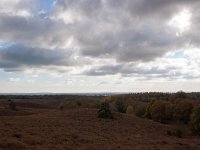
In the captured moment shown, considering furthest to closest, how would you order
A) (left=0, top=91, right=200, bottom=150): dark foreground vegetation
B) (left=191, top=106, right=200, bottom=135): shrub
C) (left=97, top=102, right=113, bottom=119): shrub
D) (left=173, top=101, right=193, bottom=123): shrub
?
(left=173, top=101, right=193, bottom=123): shrub
(left=191, top=106, right=200, bottom=135): shrub
(left=97, top=102, right=113, bottom=119): shrub
(left=0, top=91, right=200, bottom=150): dark foreground vegetation

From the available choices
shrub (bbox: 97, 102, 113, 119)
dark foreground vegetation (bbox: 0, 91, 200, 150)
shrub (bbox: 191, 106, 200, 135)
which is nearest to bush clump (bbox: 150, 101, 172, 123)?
dark foreground vegetation (bbox: 0, 91, 200, 150)

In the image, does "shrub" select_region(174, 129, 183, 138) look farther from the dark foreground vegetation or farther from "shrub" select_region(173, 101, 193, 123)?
"shrub" select_region(173, 101, 193, 123)

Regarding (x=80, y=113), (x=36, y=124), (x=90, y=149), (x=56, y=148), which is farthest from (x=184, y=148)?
(x=80, y=113)

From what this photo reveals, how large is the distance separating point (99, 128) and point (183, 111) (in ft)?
187

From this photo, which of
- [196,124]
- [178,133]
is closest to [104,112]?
[178,133]

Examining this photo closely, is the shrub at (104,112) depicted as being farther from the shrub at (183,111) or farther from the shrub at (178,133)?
the shrub at (183,111)

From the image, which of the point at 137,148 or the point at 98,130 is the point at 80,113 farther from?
the point at 137,148

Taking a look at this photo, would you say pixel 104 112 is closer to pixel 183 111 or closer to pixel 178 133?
pixel 178 133

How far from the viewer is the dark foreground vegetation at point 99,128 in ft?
95.0

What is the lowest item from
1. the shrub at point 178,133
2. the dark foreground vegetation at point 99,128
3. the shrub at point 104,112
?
the shrub at point 178,133

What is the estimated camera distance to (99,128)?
1779 inches

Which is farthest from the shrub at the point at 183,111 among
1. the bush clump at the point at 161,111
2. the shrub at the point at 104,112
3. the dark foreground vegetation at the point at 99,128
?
the shrub at the point at 104,112

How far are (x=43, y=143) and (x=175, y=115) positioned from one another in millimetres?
76013

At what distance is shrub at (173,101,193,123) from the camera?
313ft
